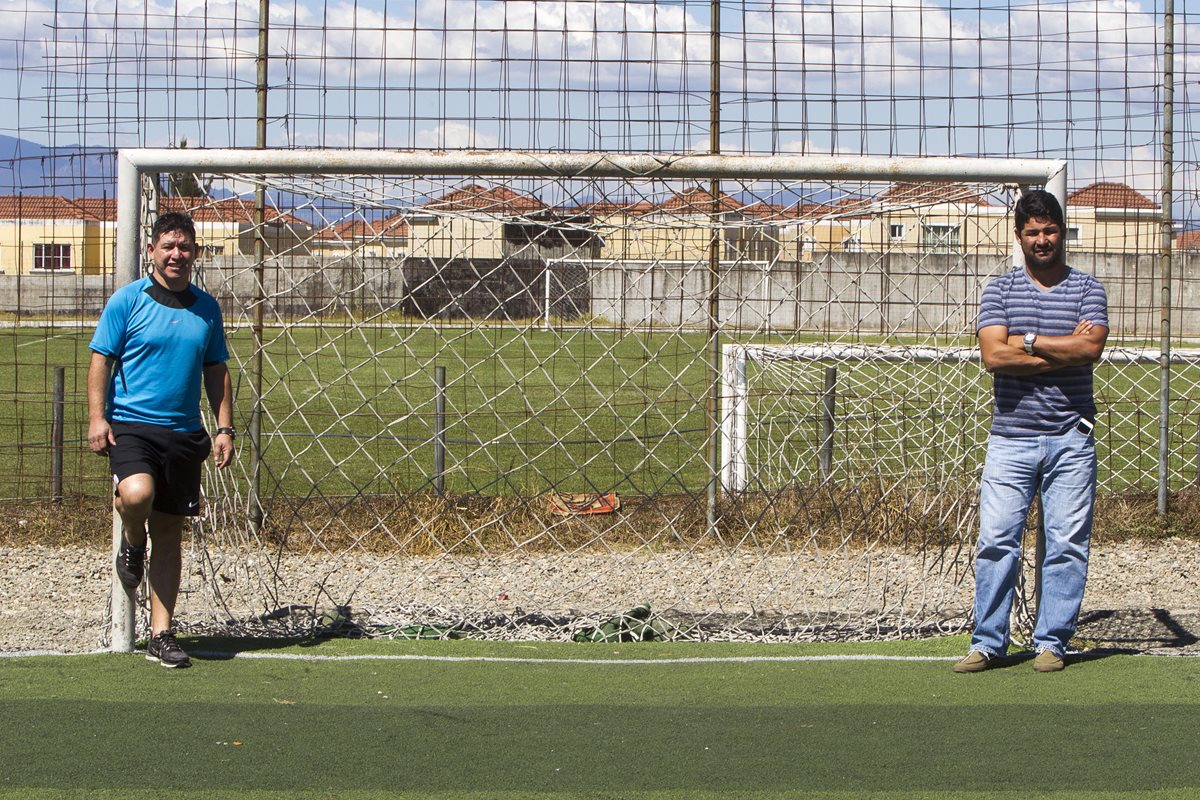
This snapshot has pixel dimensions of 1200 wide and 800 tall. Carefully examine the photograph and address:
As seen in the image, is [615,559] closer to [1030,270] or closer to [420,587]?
[420,587]

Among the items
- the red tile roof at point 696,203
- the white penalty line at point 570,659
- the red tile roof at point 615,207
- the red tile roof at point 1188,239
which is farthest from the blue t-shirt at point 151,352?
the red tile roof at point 1188,239

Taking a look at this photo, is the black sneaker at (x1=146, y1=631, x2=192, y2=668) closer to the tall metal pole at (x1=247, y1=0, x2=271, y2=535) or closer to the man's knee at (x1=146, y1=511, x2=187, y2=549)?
the man's knee at (x1=146, y1=511, x2=187, y2=549)

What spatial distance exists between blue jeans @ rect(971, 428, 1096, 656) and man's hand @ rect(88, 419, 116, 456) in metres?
3.40

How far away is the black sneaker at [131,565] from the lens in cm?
545

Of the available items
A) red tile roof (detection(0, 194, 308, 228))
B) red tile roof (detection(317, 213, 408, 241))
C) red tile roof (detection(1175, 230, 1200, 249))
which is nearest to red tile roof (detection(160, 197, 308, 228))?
red tile roof (detection(0, 194, 308, 228))

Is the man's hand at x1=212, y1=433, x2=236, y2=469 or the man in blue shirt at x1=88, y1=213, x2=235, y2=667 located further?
the man's hand at x1=212, y1=433, x2=236, y2=469

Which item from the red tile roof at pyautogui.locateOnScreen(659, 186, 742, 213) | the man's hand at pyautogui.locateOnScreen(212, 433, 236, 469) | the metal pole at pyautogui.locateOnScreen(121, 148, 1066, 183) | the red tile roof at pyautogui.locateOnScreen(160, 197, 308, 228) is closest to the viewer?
the man's hand at pyautogui.locateOnScreen(212, 433, 236, 469)

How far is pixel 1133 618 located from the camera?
671cm

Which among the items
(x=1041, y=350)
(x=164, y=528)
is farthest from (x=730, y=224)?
(x=164, y=528)

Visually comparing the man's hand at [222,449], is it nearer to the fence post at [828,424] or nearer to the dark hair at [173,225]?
the dark hair at [173,225]

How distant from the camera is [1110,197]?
935 centimetres

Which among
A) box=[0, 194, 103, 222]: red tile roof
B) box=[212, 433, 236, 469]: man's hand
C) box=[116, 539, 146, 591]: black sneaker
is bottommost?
box=[116, 539, 146, 591]: black sneaker

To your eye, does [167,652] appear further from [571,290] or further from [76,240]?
[76,240]

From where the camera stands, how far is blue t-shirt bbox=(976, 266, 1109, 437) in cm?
524
